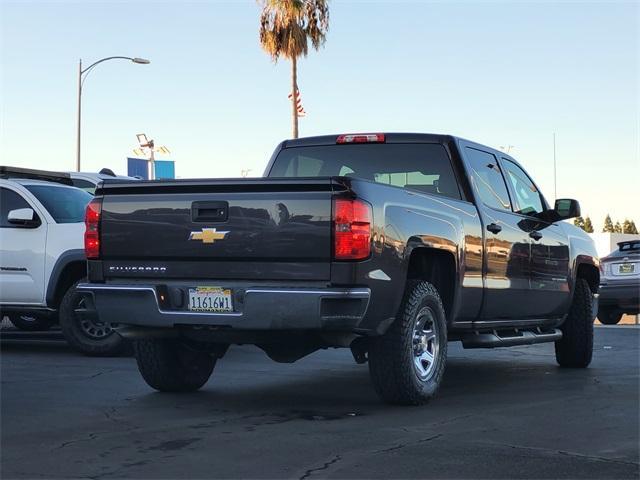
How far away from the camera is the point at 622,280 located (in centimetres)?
1836

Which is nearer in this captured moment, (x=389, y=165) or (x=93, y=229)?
(x=93, y=229)

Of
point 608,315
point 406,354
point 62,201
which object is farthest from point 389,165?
point 608,315

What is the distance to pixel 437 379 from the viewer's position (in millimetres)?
7508

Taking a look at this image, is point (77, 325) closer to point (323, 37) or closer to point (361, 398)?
point (361, 398)

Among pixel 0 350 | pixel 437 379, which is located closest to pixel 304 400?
pixel 437 379

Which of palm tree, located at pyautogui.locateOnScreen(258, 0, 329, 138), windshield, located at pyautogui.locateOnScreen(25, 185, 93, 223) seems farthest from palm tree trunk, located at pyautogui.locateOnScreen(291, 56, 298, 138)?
windshield, located at pyautogui.locateOnScreen(25, 185, 93, 223)

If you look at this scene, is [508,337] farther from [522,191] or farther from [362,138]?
[362,138]

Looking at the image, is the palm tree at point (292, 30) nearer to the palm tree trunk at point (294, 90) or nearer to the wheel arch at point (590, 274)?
the palm tree trunk at point (294, 90)

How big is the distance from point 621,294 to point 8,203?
11015mm

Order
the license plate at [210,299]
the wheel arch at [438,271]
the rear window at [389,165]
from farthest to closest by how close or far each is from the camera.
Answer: the rear window at [389,165], the wheel arch at [438,271], the license plate at [210,299]

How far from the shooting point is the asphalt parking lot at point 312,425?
5156 mm

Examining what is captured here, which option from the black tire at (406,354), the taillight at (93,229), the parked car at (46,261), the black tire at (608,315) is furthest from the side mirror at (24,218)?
the black tire at (608,315)

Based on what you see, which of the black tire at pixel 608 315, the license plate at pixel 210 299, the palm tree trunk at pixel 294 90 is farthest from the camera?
the palm tree trunk at pixel 294 90

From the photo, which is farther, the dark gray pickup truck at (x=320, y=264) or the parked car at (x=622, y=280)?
the parked car at (x=622, y=280)
